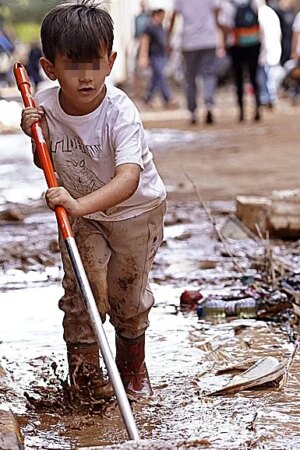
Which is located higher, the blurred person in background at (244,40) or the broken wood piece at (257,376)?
the broken wood piece at (257,376)

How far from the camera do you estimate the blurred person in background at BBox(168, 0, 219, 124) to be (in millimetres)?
16000

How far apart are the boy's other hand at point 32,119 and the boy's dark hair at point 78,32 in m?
0.19

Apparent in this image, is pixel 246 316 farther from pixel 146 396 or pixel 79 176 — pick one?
pixel 79 176

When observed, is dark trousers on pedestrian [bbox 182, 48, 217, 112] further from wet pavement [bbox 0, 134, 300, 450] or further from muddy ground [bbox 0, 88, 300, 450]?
wet pavement [bbox 0, 134, 300, 450]

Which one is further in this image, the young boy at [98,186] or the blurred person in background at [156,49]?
the blurred person in background at [156,49]

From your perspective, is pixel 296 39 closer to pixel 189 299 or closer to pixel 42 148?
pixel 189 299

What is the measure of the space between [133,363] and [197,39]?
1253 centimetres

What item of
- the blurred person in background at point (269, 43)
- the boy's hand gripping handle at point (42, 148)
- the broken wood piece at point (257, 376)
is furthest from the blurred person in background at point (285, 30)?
the boy's hand gripping handle at point (42, 148)

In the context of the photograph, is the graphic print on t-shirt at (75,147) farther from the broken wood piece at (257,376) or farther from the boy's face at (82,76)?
the broken wood piece at (257,376)

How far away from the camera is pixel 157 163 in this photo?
11.8 meters

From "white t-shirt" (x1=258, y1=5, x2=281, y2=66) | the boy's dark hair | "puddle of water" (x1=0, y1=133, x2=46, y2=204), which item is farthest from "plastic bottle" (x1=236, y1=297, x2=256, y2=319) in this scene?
"white t-shirt" (x1=258, y1=5, x2=281, y2=66)

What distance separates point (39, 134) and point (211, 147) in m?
9.95

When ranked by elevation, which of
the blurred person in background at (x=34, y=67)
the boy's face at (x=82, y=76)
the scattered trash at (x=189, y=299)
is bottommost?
the blurred person in background at (x=34, y=67)

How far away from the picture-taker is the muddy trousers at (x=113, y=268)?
3.69 meters
